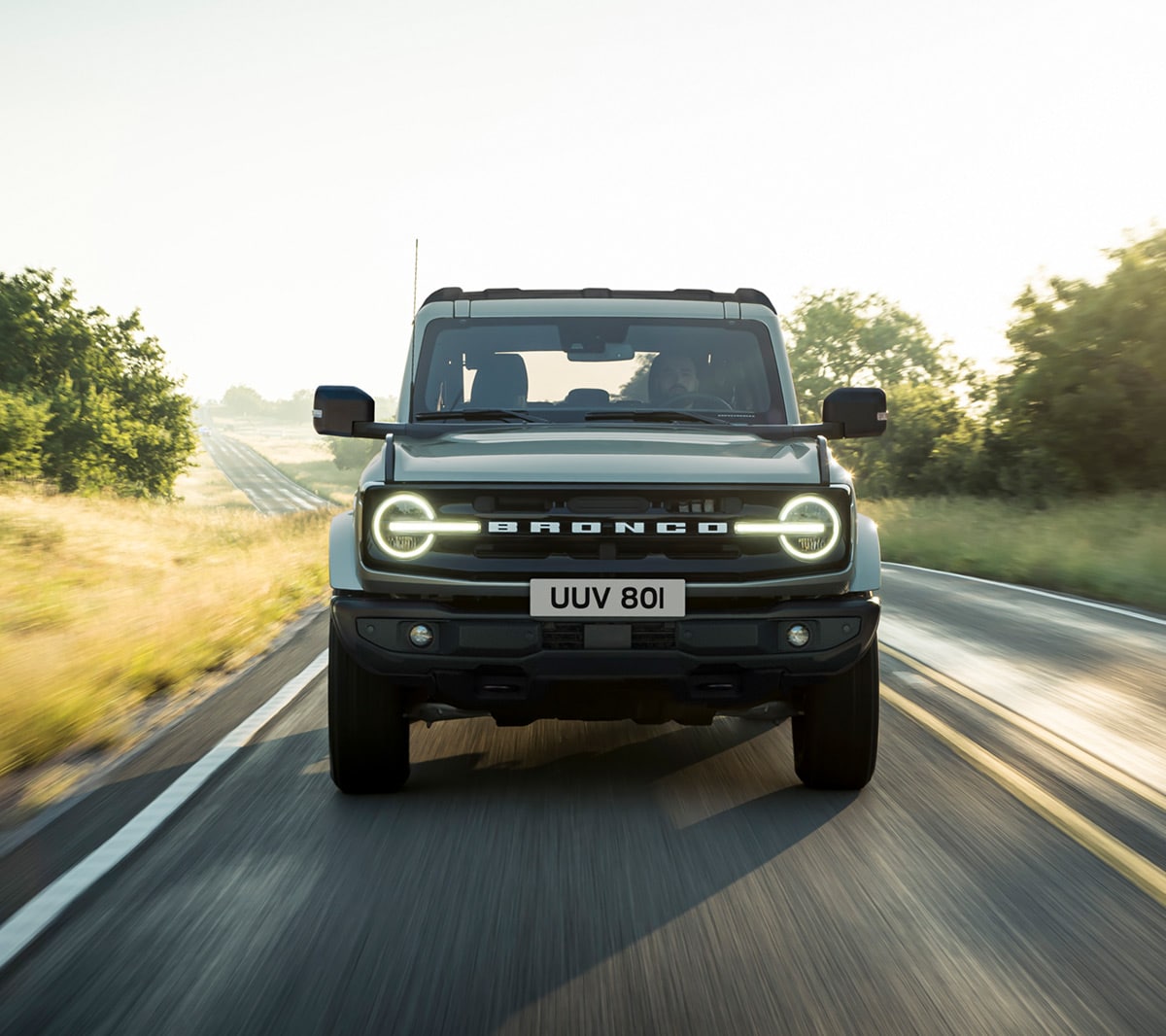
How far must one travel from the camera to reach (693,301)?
616 centimetres

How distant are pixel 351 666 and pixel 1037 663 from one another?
566 centimetres

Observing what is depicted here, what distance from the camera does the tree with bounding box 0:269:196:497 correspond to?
5134 centimetres

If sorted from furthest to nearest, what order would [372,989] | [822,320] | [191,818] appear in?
[822,320] < [191,818] < [372,989]

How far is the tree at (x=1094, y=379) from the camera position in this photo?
85.7 ft

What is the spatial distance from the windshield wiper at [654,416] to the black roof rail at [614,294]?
0.90 metres

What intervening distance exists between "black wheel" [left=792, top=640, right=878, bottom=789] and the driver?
164 cm

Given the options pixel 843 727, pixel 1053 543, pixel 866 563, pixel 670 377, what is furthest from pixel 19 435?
pixel 866 563

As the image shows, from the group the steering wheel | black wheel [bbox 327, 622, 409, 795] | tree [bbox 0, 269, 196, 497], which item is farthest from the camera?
tree [bbox 0, 269, 196, 497]

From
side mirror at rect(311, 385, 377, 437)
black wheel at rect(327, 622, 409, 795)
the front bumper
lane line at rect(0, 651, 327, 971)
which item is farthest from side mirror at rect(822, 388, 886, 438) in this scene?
lane line at rect(0, 651, 327, 971)

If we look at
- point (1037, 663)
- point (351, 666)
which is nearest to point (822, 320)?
point (1037, 663)

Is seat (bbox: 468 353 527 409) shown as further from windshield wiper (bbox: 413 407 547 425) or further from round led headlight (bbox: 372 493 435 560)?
round led headlight (bbox: 372 493 435 560)

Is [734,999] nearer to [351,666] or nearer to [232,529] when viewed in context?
[351,666]

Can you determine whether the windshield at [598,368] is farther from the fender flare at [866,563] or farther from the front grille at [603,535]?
the front grille at [603,535]

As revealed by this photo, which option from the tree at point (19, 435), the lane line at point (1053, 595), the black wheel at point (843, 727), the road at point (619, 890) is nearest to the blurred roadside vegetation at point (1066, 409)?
the lane line at point (1053, 595)
